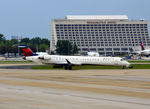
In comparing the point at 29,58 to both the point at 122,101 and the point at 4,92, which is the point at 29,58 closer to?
the point at 4,92

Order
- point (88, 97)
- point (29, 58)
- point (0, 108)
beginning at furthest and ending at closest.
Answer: point (29, 58) < point (88, 97) < point (0, 108)

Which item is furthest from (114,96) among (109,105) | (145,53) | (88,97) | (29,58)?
(145,53)

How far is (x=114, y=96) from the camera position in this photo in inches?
947

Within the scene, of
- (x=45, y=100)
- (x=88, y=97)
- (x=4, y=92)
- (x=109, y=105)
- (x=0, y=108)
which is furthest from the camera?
(x=4, y=92)

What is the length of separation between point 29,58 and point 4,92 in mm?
40740

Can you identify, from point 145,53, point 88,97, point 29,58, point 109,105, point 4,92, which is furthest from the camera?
point 145,53

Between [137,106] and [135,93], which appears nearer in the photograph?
[137,106]

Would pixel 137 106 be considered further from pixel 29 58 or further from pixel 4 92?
pixel 29 58

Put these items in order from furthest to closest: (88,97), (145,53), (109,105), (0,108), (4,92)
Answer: (145,53), (4,92), (88,97), (109,105), (0,108)

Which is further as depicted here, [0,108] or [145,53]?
[145,53]

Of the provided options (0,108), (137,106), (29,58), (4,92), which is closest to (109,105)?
(137,106)

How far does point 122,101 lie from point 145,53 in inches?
4845

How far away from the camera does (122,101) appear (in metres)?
21.7

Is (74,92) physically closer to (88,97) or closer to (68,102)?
(88,97)
